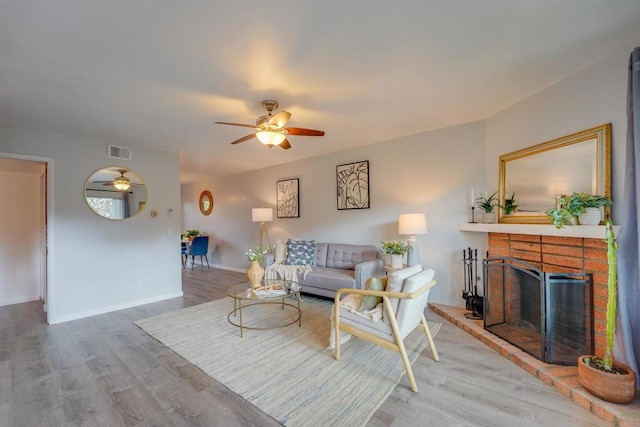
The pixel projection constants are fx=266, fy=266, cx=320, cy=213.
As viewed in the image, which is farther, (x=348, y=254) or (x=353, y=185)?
(x=353, y=185)

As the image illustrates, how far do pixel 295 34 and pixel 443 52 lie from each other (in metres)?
1.08

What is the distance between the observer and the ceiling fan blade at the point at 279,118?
2.36 meters

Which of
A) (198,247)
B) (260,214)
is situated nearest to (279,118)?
(260,214)

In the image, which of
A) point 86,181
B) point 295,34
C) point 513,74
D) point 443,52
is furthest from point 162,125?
point 513,74

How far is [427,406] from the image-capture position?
177 centimetres

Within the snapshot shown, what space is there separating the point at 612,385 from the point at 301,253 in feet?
12.0

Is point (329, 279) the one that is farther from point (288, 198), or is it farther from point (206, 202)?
point (206, 202)

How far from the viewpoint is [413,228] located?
345 centimetres

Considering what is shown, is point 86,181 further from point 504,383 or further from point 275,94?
point 504,383

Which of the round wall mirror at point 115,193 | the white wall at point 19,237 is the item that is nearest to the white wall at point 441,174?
the round wall mirror at point 115,193

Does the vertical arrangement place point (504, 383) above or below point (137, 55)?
below

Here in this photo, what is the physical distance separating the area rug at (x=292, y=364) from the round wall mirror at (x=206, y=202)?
4227 mm

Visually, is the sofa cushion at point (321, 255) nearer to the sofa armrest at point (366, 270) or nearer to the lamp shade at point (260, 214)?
the sofa armrest at point (366, 270)

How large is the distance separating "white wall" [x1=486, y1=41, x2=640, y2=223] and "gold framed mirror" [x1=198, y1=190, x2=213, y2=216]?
6.57 meters
